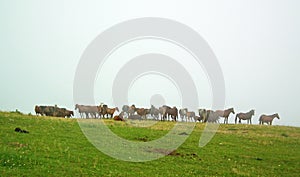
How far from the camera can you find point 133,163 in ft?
71.2

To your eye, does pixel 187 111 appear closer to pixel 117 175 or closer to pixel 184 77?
pixel 184 77

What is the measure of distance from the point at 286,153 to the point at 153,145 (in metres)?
10.8

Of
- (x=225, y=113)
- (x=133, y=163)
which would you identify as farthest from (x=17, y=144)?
(x=225, y=113)

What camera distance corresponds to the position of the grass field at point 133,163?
723 inches

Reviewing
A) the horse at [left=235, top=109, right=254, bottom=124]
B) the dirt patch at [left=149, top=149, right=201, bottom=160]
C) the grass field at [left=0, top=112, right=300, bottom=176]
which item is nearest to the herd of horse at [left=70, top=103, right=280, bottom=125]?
the horse at [left=235, top=109, right=254, bottom=124]

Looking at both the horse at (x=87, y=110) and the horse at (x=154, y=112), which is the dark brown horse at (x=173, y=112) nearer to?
the horse at (x=154, y=112)

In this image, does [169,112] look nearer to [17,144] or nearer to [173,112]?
[173,112]

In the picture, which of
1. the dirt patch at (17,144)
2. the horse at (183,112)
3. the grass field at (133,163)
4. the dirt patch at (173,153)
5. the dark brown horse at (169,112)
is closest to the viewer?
the grass field at (133,163)

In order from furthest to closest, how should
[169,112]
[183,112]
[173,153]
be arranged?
1. [183,112]
2. [169,112]
3. [173,153]

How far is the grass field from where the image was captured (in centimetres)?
1836

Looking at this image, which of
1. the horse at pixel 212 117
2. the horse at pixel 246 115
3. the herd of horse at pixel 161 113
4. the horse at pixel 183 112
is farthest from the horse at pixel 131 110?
the horse at pixel 246 115

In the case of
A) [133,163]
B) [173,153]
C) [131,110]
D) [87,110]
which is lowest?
[133,163]

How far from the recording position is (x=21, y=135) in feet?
83.4

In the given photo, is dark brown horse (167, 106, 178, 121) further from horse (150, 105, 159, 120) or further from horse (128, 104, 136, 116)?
horse (128, 104, 136, 116)
